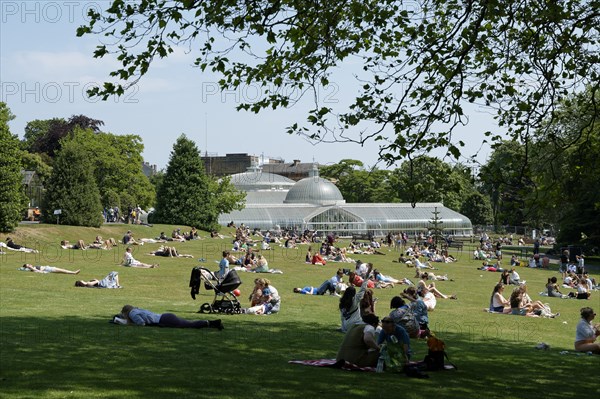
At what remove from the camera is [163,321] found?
54.0 feet

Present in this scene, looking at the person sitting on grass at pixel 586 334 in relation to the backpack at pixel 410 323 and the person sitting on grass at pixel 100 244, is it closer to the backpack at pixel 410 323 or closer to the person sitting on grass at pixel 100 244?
the backpack at pixel 410 323

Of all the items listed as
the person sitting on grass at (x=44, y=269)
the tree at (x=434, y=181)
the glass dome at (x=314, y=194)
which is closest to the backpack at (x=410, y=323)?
the tree at (x=434, y=181)

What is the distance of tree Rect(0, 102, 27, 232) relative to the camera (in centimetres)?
4600

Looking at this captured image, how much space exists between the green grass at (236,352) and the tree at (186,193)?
42.4 m

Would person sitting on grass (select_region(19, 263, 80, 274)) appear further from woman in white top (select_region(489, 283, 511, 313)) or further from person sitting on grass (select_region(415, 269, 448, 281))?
woman in white top (select_region(489, 283, 511, 313))

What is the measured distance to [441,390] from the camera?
36.8 feet

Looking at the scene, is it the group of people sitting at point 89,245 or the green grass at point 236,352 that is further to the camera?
the group of people sitting at point 89,245

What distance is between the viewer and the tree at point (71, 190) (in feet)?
180

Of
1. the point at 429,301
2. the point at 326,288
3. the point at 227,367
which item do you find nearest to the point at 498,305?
the point at 429,301

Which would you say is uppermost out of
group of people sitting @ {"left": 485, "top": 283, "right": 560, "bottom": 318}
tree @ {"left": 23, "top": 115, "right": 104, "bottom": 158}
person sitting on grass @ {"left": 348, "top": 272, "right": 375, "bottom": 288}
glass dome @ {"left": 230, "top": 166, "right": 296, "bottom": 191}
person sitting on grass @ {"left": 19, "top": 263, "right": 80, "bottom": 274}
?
tree @ {"left": 23, "top": 115, "right": 104, "bottom": 158}

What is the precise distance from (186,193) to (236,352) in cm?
5724

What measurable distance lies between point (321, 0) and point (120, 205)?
64.9 metres

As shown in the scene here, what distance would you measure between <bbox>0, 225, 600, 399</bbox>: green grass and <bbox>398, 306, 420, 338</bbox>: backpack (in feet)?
0.81

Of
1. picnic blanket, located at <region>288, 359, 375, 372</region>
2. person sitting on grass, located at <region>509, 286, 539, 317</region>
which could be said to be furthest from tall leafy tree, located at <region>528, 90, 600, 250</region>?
picnic blanket, located at <region>288, 359, 375, 372</region>
